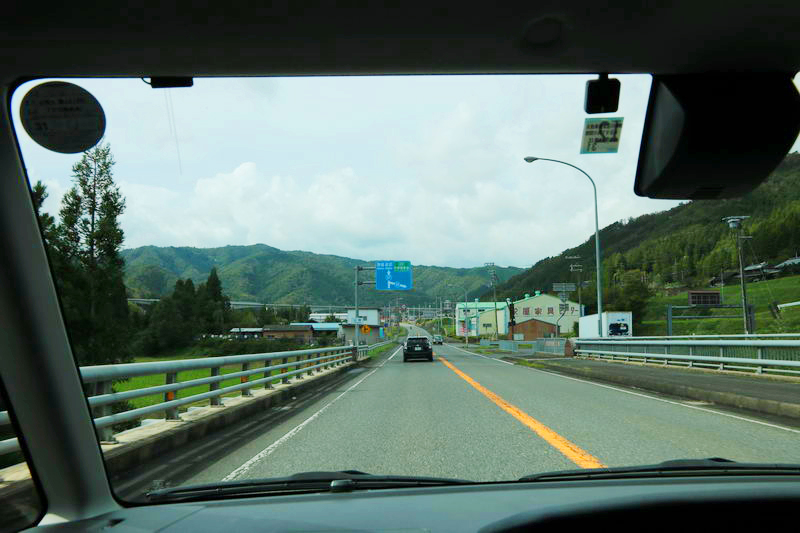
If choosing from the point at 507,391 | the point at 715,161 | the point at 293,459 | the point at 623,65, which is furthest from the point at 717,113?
the point at 507,391

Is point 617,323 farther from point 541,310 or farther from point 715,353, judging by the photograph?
point 541,310

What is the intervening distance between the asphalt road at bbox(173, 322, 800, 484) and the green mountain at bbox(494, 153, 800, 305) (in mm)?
2116

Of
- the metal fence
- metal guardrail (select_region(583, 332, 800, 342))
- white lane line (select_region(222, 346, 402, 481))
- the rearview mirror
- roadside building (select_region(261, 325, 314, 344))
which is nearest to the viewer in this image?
the rearview mirror

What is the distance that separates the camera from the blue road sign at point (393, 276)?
132 ft

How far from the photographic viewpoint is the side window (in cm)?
291


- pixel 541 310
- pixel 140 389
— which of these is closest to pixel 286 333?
pixel 140 389

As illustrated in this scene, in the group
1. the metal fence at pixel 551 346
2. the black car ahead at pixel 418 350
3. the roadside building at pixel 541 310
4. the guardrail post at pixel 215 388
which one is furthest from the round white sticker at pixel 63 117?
the roadside building at pixel 541 310

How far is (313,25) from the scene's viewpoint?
2.85 m

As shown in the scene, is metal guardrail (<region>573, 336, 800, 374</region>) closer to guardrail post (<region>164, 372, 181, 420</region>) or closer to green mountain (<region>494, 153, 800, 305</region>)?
green mountain (<region>494, 153, 800, 305</region>)

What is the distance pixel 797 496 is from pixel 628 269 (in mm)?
3866

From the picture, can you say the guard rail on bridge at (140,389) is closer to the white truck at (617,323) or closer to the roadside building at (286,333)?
the roadside building at (286,333)

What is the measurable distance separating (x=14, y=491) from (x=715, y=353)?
2057cm

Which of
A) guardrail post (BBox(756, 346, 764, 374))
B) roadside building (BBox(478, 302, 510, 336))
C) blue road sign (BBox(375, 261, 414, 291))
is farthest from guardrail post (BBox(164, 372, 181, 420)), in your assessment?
roadside building (BBox(478, 302, 510, 336))

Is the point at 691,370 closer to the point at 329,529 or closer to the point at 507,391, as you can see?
the point at 507,391
